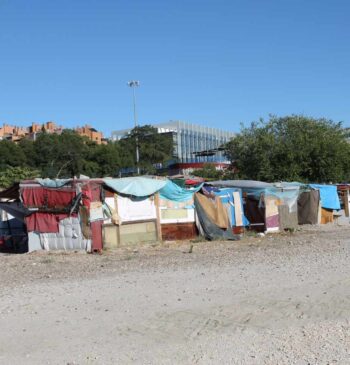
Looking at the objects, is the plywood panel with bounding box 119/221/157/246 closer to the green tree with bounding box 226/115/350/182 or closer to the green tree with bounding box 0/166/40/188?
the green tree with bounding box 226/115/350/182

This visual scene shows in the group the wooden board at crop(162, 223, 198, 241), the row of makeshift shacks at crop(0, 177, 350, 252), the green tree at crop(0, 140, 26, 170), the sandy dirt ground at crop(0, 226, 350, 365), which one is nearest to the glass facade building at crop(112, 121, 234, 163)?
the green tree at crop(0, 140, 26, 170)

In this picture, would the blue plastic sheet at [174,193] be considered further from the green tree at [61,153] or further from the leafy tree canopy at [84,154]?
the green tree at [61,153]

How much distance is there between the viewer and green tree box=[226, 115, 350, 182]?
35.2 metres

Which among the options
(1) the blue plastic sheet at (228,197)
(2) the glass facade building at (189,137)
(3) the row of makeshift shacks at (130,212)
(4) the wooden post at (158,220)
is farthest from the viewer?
(2) the glass facade building at (189,137)

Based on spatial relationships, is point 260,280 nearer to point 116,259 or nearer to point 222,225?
point 116,259

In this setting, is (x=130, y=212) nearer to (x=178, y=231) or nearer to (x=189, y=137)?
Result: (x=178, y=231)

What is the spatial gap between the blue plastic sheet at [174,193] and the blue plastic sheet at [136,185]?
193 millimetres

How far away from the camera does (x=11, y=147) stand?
95.1 metres

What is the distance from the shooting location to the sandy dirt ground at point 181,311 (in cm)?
539

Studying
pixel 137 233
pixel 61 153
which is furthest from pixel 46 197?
pixel 61 153

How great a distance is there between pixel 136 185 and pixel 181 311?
31.6ft

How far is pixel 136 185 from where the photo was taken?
16.5 meters

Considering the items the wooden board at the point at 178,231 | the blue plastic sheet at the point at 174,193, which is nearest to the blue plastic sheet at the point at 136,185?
the blue plastic sheet at the point at 174,193

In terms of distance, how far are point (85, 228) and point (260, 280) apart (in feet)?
24.3
